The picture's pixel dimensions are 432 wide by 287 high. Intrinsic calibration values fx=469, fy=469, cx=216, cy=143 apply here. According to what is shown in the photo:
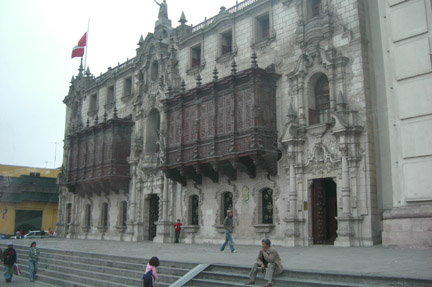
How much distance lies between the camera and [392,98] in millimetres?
17594

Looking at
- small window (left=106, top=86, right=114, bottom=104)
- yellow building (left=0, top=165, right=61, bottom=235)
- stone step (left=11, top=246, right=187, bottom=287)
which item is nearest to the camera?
stone step (left=11, top=246, right=187, bottom=287)

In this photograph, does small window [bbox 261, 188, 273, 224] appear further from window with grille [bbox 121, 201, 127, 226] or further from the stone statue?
the stone statue

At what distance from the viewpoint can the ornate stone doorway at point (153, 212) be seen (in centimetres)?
3150

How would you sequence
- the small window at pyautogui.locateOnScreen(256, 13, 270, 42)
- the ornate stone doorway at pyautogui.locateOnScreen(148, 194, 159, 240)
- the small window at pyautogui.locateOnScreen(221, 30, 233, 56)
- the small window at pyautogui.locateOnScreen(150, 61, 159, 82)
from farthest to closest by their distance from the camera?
1. the small window at pyautogui.locateOnScreen(150, 61, 159, 82)
2. the ornate stone doorway at pyautogui.locateOnScreen(148, 194, 159, 240)
3. the small window at pyautogui.locateOnScreen(221, 30, 233, 56)
4. the small window at pyautogui.locateOnScreen(256, 13, 270, 42)

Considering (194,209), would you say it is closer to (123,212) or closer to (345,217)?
(123,212)

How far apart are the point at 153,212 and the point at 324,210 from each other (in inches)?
541

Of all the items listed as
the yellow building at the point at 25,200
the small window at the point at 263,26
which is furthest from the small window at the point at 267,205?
the yellow building at the point at 25,200

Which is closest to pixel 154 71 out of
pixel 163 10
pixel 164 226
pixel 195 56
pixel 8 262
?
pixel 195 56

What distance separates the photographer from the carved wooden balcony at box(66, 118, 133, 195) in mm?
33375

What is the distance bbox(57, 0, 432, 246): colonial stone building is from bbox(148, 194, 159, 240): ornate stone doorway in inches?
2.9

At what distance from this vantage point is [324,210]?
2159 centimetres

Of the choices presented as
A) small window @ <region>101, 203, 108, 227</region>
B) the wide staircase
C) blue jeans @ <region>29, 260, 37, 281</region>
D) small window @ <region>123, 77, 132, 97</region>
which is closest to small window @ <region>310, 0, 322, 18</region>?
the wide staircase

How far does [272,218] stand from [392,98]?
28.7ft

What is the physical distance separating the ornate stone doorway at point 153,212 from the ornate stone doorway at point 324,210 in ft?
43.5
